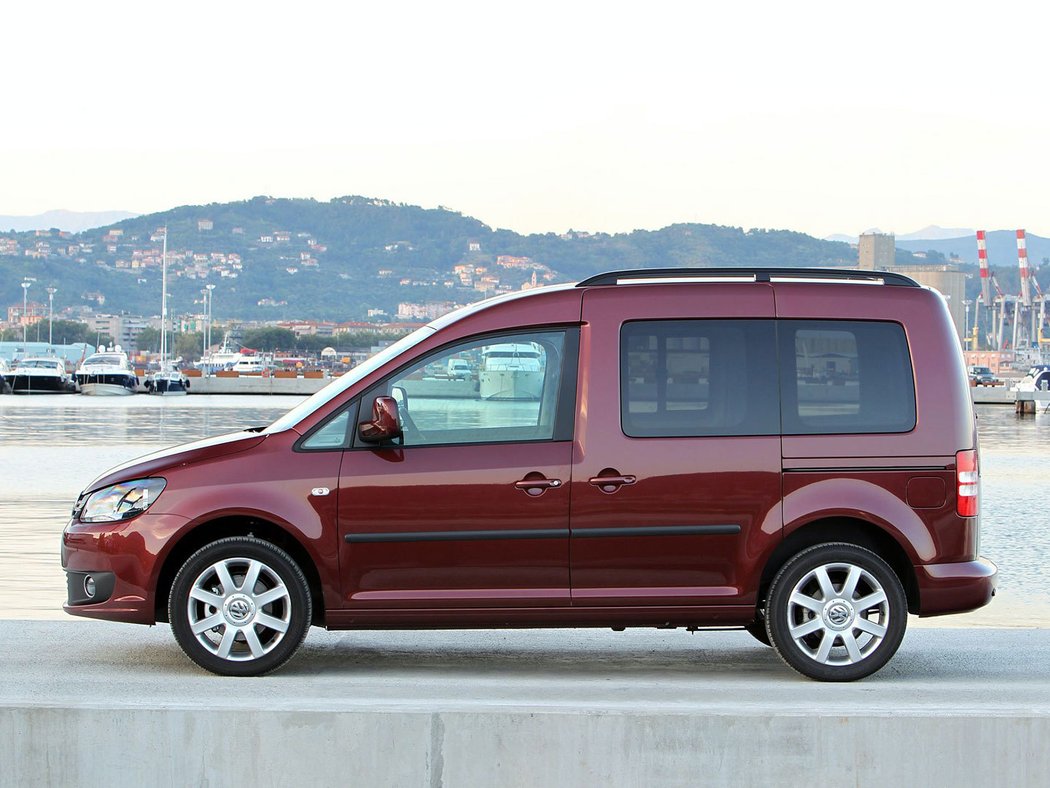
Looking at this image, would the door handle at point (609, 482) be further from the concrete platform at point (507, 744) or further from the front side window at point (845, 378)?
the concrete platform at point (507, 744)

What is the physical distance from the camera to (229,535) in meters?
6.89

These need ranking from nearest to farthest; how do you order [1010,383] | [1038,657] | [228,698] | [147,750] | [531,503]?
[147,750], [228,698], [531,503], [1038,657], [1010,383]

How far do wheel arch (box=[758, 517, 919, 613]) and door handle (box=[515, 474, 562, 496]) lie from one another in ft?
3.37

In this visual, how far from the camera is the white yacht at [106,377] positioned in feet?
222

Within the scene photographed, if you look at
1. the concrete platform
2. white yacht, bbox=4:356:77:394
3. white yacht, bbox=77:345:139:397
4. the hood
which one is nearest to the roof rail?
the hood

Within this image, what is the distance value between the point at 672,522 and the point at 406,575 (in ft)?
3.91

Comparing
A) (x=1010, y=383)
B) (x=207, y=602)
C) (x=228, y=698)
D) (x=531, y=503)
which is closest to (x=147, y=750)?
(x=228, y=698)

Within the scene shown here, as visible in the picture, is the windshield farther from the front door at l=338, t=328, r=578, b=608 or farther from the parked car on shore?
the parked car on shore

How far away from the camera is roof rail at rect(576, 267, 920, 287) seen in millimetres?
6992

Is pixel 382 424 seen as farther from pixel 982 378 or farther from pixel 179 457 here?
pixel 982 378

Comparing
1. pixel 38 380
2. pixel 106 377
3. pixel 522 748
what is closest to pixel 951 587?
pixel 522 748

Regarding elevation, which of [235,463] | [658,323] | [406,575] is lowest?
[406,575]

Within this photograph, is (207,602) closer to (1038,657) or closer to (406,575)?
(406,575)

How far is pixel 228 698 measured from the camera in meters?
6.07
